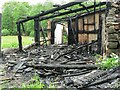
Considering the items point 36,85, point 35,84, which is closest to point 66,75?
point 35,84

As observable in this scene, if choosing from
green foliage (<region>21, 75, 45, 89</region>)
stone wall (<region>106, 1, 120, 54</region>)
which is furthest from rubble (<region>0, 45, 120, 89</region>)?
stone wall (<region>106, 1, 120, 54</region>)

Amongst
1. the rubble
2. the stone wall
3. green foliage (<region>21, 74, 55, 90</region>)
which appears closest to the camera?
the rubble

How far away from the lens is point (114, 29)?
8.82 meters

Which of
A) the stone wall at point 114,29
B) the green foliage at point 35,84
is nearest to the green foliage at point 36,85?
the green foliage at point 35,84

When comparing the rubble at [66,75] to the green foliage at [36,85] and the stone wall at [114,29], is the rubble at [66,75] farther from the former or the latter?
the stone wall at [114,29]

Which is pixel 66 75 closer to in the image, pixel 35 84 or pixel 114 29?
pixel 35 84

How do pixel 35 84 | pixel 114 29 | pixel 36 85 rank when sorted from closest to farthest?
pixel 36 85 < pixel 35 84 < pixel 114 29

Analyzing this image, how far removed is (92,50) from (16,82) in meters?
5.81

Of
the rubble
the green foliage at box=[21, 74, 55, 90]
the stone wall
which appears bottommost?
the green foliage at box=[21, 74, 55, 90]

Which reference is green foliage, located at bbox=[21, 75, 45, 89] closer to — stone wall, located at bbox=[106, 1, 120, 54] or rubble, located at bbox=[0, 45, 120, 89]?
rubble, located at bbox=[0, 45, 120, 89]

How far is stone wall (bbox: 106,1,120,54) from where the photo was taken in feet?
28.8

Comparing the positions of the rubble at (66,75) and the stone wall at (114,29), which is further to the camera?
the stone wall at (114,29)

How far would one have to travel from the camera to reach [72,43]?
61.6 feet

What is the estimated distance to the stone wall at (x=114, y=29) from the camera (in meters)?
8.79
